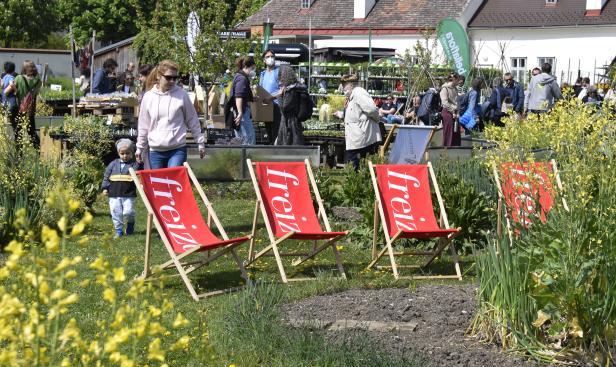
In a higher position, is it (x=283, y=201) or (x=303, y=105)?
(x=303, y=105)

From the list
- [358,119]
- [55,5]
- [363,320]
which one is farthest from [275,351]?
[55,5]

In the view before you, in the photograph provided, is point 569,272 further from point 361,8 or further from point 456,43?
point 361,8

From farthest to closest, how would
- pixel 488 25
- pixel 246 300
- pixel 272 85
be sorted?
1. pixel 488 25
2. pixel 272 85
3. pixel 246 300

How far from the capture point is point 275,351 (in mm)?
6363

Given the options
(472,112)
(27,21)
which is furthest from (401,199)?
(27,21)

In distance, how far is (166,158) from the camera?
35.6 ft

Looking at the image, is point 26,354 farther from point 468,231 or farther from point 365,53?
point 365,53

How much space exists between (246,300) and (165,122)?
3.96 m

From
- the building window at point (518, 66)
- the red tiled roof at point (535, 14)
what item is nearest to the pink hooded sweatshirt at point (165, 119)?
the red tiled roof at point (535, 14)

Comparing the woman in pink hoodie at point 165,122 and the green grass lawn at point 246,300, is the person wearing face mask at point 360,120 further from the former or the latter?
the woman in pink hoodie at point 165,122

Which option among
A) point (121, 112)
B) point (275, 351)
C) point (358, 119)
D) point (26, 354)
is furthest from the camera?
point (121, 112)

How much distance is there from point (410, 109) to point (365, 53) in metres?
12.6

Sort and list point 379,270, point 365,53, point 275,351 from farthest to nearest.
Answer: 1. point 365,53
2. point 379,270
3. point 275,351

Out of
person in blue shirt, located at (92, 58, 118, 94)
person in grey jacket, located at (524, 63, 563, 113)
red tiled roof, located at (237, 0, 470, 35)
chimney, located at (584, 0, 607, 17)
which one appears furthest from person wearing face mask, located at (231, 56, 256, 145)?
red tiled roof, located at (237, 0, 470, 35)
